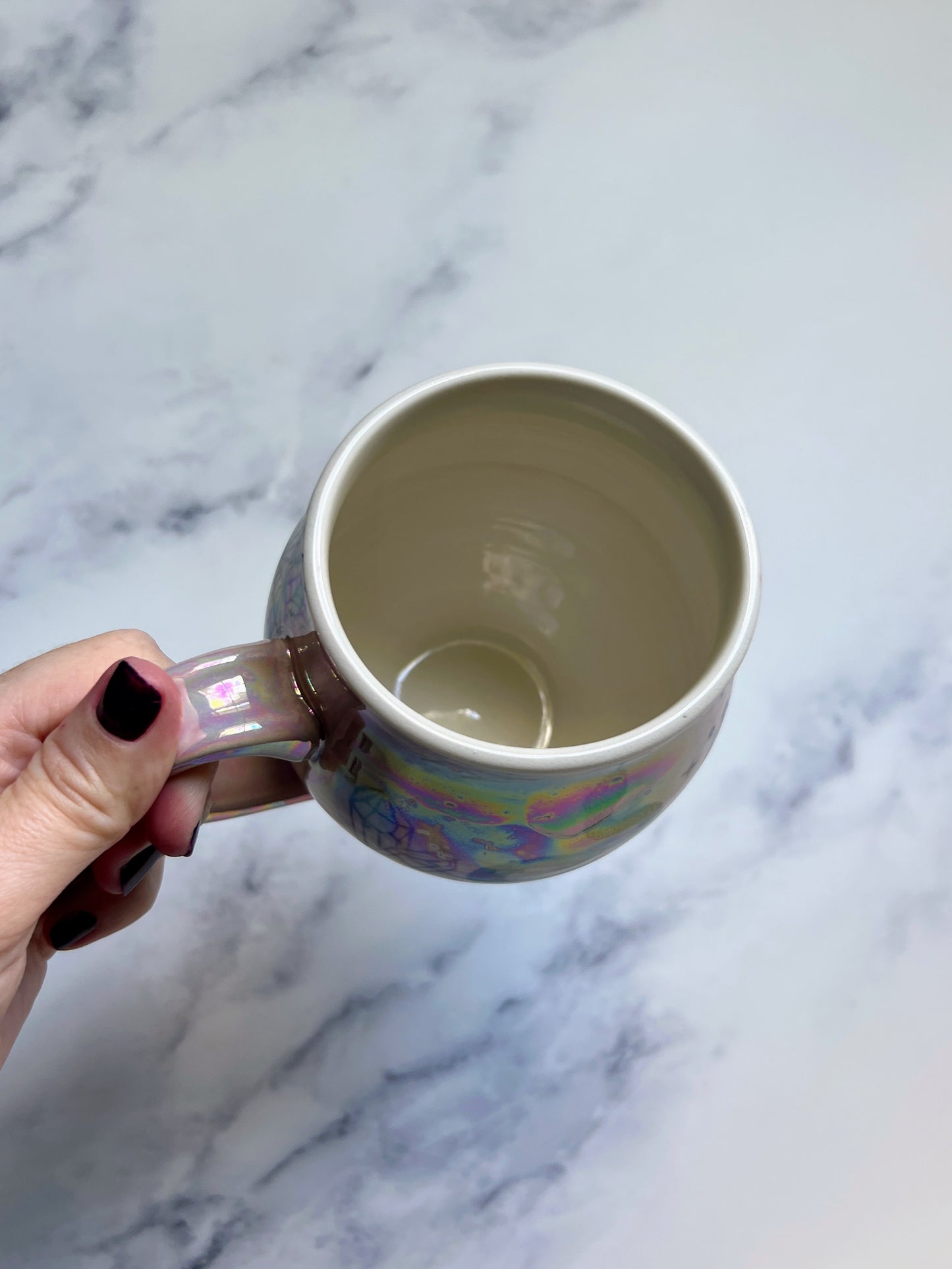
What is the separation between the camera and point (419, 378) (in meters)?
0.83

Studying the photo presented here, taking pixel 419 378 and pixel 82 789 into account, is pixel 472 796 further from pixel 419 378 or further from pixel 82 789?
pixel 419 378

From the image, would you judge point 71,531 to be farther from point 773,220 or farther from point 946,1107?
point 946,1107

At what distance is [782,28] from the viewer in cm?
93

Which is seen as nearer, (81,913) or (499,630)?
(81,913)

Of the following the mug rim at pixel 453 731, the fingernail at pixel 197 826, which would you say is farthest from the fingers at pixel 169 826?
the mug rim at pixel 453 731

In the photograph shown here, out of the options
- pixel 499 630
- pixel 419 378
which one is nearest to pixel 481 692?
pixel 499 630

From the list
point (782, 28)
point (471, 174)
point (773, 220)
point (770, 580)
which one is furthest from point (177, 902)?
point (782, 28)

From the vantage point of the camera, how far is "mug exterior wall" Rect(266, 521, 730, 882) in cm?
46

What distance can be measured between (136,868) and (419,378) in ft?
1.37

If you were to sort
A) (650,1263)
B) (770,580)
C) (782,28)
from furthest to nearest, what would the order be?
(782,28), (770,580), (650,1263)

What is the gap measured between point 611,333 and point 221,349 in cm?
29

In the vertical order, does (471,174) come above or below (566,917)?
above

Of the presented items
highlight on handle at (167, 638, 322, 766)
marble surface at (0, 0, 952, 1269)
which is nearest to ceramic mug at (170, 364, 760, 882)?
highlight on handle at (167, 638, 322, 766)

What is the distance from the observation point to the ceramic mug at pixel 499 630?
1.53 feet
